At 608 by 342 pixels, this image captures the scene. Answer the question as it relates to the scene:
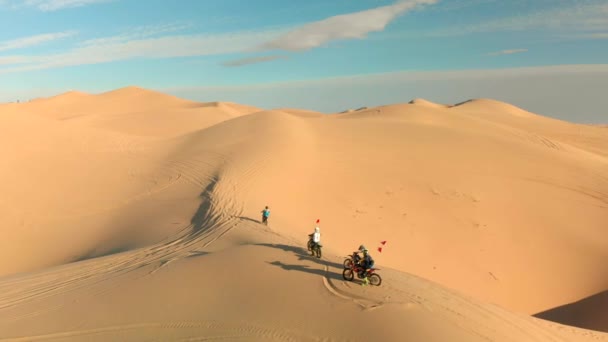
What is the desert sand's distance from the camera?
6328mm

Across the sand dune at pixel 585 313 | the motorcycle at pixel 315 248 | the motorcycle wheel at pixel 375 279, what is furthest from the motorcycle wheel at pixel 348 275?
the sand dune at pixel 585 313

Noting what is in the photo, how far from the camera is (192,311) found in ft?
21.0

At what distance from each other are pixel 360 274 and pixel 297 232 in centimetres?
536

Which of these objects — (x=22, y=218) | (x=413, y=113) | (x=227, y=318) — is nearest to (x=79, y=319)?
(x=227, y=318)

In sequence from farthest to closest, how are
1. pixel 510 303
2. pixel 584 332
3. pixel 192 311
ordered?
pixel 510 303 → pixel 584 332 → pixel 192 311

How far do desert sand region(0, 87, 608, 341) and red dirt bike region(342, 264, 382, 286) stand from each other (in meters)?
0.19

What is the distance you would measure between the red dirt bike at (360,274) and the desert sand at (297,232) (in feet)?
0.62

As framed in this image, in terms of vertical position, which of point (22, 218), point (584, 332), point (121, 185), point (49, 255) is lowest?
point (584, 332)

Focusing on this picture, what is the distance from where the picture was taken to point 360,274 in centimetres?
705

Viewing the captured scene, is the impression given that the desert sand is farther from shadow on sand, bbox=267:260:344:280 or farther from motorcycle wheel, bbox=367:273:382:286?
motorcycle wheel, bbox=367:273:382:286

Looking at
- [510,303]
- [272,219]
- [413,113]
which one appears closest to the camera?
[510,303]

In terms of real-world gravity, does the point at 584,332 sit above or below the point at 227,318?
below

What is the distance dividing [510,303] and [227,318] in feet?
31.2

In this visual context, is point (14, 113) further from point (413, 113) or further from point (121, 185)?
point (413, 113)
